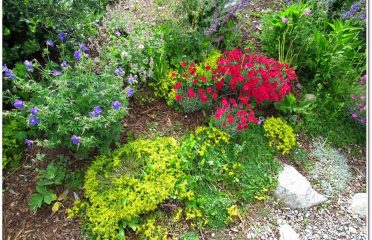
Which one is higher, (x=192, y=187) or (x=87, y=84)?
(x=87, y=84)

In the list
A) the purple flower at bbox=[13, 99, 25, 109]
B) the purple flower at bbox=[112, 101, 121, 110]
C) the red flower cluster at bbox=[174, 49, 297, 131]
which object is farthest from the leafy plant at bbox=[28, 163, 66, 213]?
the red flower cluster at bbox=[174, 49, 297, 131]

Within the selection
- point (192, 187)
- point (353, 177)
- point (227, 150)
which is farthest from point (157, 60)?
point (353, 177)

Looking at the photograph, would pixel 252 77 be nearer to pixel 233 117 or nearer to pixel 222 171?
pixel 233 117

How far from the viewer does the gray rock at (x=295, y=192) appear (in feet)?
12.6

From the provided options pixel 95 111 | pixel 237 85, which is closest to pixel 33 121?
pixel 95 111

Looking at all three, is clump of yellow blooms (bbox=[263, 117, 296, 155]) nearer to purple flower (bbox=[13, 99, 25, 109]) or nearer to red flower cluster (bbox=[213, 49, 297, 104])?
red flower cluster (bbox=[213, 49, 297, 104])

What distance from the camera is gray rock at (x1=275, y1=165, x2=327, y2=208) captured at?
3854 mm

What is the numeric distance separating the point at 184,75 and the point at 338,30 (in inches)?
75.3

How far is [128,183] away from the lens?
347 cm

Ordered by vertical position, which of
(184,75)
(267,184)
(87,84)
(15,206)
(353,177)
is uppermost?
(87,84)

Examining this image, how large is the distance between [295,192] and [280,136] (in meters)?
Answer: 0.63

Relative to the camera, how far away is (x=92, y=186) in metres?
3.47

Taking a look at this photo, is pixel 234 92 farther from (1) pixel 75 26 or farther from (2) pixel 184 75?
(1) pixel 75 26

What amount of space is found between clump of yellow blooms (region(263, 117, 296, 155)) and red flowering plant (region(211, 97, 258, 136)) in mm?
199
